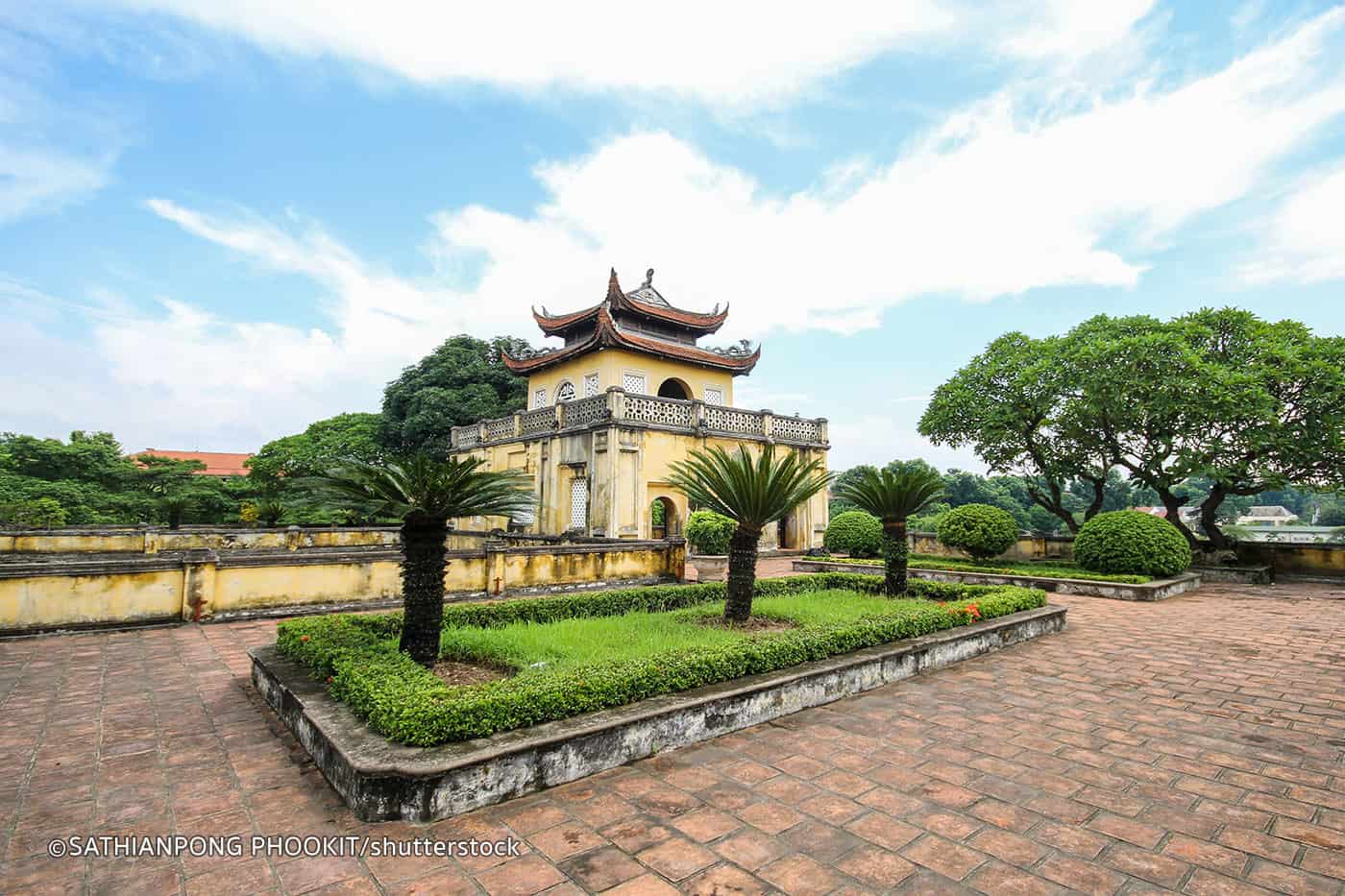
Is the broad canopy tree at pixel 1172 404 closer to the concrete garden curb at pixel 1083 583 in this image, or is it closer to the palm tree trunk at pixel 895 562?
the concrete garden curb at pixel 1083 583

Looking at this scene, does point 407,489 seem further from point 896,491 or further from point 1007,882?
point 896,491

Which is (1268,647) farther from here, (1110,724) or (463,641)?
(463,641)

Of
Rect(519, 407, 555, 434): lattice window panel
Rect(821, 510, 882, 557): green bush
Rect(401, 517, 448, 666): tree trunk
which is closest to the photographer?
Rect(401, 517, 448, 666): tree trunk

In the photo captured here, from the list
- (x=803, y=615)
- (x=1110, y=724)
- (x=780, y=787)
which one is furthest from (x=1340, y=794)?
(x=803, y=615)

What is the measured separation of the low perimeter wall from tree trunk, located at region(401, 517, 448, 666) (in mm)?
1647

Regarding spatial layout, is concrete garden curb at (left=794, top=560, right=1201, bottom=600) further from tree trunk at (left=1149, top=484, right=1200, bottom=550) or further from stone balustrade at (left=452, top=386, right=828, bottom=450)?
stone balustrade at (left=452, top=386, right=828, bottom=450)

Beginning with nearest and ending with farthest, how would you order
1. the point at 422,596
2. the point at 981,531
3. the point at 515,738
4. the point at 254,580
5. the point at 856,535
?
1. the point at 515,738
2. the point at 422,596
3. the point at 254,580
4. the point at 981,531
5. the point at 856,535

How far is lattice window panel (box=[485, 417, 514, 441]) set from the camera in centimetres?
2389

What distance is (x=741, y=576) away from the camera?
25.8ft

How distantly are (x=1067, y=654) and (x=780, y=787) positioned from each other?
5452mm

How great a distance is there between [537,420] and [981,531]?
14474mm

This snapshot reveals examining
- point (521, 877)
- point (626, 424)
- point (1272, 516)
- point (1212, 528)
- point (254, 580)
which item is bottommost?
point (521, 877)

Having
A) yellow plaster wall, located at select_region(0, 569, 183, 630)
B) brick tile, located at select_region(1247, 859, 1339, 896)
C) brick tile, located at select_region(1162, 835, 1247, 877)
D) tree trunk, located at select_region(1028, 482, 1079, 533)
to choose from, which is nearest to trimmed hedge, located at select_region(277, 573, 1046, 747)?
brick tile, located at select_region(1162, 835, 1247, 877)

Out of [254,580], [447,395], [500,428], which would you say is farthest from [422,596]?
[447,395]
